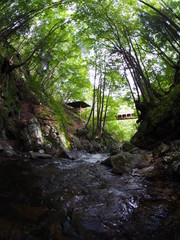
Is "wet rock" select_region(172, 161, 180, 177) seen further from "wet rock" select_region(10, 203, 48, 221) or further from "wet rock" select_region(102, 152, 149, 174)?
"wet rock" select_region(10, 203, 48, 221)

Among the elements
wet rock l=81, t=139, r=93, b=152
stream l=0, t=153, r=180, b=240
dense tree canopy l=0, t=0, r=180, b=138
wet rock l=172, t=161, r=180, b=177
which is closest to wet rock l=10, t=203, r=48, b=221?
stream l=0, t=153, r=180, b=240

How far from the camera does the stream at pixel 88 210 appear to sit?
1891mm

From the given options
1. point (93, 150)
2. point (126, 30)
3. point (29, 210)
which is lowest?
point (93, 150)

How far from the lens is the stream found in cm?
189

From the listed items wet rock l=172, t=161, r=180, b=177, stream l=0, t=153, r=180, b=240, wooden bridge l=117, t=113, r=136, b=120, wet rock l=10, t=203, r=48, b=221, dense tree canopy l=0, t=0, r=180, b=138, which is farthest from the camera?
wooden bridge l=117, t=113, r=136, b=120

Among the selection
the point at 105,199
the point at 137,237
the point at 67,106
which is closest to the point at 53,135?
the point at 105,199

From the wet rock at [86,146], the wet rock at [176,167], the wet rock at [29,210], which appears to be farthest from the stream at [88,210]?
the wet rock at [86,146]

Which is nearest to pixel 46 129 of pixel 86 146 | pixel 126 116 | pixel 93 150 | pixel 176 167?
pixel 86 146

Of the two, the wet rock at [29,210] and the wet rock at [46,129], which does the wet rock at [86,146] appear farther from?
the wet rock at [29,210]

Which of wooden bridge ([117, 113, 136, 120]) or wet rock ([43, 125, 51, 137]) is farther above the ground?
wooden bridge ([117, 113, 136, 120])

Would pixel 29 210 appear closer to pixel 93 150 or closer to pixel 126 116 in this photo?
pixel 93 150

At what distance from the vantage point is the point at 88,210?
2521 millimetres

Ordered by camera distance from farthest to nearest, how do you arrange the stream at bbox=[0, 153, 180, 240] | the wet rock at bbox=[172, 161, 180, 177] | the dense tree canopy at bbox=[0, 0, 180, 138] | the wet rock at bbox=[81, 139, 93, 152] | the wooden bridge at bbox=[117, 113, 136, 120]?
the wooden bridge at bbox=[117, 113, 136, 120]
the wet rock at bbox=[81, 139, 93, 152]
the dense tree canopy at bbox=[0, 0, 180, 138]
the wet rock at bbox=[172, 161, 180, 177]
the stream at bbox=[0, 153, 180, 240]

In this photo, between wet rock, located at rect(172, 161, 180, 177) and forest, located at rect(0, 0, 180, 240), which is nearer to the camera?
forest, located at rect(0, 0, 180, 240)
